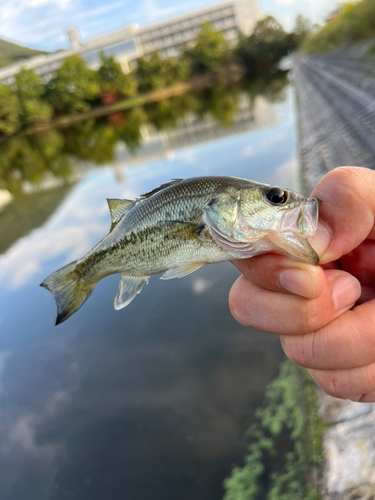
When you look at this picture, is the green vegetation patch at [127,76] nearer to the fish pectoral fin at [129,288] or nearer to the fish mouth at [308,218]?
the fish pectoral fin at [129,288]

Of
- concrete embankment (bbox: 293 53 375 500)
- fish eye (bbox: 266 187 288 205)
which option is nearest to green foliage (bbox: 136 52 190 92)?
concrete embankment (bbox: 293 53 375 500)

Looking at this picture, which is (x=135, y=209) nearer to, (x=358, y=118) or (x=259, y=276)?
(x=259, y=276)

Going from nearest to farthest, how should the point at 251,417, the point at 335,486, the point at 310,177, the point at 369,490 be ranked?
the point at 369,490
the point at 335,486
the point at 251,417
the point at 310,177

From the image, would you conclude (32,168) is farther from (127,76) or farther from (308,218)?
(127,76)

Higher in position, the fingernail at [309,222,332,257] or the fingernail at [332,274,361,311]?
the fingernail at [309,222,332,257]

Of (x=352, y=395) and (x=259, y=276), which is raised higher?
(x=259, y=276)

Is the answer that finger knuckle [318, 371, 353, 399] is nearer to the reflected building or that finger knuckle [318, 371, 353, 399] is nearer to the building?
the reflected building

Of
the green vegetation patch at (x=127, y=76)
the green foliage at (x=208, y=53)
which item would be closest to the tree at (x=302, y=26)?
the green vegetation patch at (x=127, y=76)

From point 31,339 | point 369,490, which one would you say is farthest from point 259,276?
point 31,339
